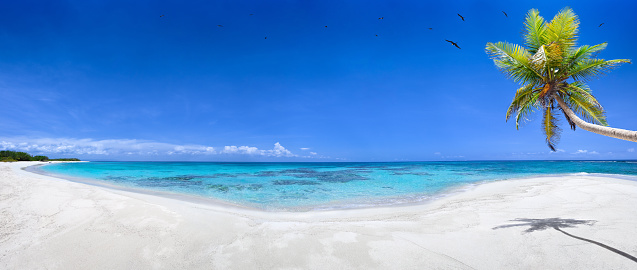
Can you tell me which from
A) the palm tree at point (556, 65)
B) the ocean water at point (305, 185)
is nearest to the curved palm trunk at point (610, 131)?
the palm tree at point (556, 65)

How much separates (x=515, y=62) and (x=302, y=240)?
746 cm

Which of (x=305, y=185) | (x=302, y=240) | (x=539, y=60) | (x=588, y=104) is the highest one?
(x=539, y=60)

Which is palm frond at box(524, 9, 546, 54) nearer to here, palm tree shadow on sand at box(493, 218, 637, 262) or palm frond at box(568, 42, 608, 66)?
palm frond at box(568, 42, 608, 66)

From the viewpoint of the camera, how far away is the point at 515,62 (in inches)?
260

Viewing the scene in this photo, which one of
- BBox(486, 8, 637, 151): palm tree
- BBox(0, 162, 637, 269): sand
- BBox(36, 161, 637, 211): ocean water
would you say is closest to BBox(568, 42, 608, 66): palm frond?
BBox(486, 8, 637, 151): palm tree

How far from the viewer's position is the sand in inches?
142

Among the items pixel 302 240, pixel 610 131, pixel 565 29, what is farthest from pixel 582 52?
pixel 302 240

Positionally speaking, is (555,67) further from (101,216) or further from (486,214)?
(101,216)

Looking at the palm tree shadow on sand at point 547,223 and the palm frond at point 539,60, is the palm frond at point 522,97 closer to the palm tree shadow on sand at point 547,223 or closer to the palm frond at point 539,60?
the palm frond at point 539,60

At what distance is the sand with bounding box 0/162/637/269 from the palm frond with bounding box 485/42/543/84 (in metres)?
3.77

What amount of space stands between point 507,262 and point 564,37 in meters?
6.58

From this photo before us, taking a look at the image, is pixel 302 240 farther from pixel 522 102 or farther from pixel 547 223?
pixel 522 102

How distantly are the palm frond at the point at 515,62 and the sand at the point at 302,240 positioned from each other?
377 cm

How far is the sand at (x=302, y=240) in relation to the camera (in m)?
3.61
